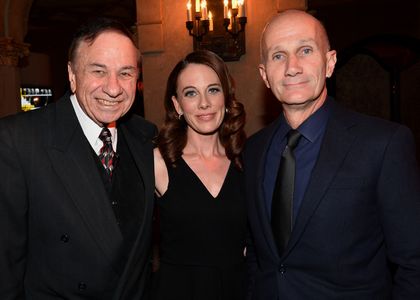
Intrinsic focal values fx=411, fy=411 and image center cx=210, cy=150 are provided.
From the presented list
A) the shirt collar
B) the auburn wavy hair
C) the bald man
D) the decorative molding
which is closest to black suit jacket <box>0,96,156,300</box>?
the bald man

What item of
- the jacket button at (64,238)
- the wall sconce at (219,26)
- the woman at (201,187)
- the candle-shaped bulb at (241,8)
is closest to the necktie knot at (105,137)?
the jacket button at (64,238)

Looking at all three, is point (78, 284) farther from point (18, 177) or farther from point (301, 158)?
point (301, 158)

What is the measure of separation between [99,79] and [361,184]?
124 centimetres

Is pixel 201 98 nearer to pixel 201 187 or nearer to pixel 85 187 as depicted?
pixel 201 187

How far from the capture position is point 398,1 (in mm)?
9125

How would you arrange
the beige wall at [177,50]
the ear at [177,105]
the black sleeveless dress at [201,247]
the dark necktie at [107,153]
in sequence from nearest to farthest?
the dark necktie at [107,153]
the black sleeveless dress at [201,247]
the ear at [177,105]
the beige wall at [177,50]

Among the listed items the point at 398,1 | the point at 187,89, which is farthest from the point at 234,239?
the point at 398,1

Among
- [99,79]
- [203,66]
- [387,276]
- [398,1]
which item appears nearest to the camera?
[387,276]

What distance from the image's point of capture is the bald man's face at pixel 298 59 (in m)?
1.82

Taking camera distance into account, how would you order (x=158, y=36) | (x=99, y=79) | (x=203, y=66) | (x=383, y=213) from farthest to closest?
(x=158, y=36) < (x=203, y=66) < (x=99, y=79) < (x=383, y=213)

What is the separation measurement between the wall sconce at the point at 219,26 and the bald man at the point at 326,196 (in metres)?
2.05

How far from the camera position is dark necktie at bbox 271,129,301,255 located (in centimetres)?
178

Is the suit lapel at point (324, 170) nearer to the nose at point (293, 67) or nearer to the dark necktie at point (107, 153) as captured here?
the nose at point (293, 67)

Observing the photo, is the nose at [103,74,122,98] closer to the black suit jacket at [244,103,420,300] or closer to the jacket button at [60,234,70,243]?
the jacket button at [60,234,70,243]
